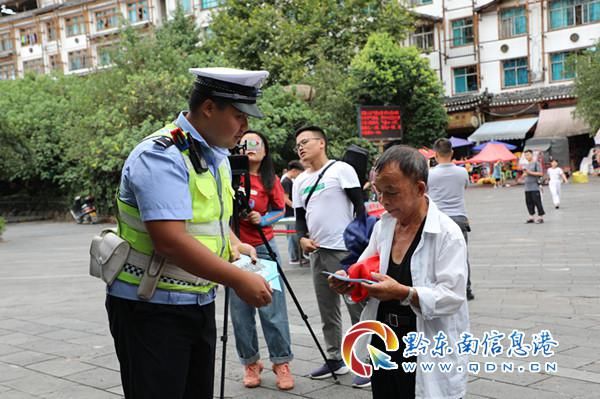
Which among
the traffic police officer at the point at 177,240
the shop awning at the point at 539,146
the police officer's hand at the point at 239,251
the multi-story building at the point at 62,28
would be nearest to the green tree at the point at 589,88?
the shop awning at the point at 539,146

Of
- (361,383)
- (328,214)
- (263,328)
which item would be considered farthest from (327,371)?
(328,214)

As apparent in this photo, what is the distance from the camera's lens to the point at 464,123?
3653 centimetres

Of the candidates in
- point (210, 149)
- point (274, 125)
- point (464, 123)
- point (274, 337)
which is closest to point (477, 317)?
point (274, 337)

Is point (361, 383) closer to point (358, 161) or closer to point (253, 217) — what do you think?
point (253, 217)

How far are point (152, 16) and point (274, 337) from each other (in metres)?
46.9

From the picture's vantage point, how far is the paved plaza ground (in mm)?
4531

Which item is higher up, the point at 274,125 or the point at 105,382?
the point at 274,125

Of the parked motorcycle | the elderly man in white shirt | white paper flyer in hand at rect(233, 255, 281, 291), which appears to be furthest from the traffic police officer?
the parked motorcycle

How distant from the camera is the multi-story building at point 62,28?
4891 centimetres

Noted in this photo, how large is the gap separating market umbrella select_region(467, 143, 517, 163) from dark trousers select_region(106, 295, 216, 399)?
96.1ft

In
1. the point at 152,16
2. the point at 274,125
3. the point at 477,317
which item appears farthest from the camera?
the point at 152,16

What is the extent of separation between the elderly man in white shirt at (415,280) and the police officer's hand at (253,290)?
1.61 ft

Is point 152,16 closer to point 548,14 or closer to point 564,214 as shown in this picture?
point 548,14

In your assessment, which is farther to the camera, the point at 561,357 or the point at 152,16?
the point at 152,16
